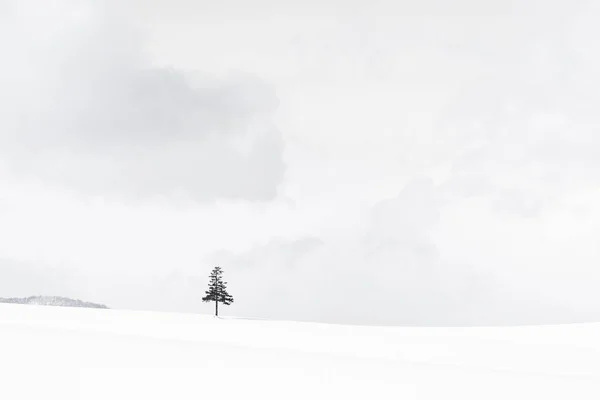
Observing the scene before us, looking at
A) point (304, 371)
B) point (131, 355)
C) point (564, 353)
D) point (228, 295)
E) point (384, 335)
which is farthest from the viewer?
point (228, 295)

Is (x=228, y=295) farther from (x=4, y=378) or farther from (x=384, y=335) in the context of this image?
(x=4, y=378)

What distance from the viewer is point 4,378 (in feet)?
37.4

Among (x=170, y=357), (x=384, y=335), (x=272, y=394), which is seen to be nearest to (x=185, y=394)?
(x=272, y=394)

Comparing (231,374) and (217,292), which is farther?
(217,292)

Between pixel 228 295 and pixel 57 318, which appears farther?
pixel 228 295

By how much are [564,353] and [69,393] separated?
21534mm

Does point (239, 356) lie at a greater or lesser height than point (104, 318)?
lesser

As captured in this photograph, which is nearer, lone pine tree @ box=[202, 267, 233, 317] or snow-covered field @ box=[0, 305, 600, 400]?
snow-covered field @ box=[0, 305, 600, 400]

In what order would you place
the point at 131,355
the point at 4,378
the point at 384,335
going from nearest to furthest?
1. the point at 4,378
2. the point at 131,355
3. the point at 384,335

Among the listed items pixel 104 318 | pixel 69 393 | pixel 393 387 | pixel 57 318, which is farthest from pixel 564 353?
pixel 57 318

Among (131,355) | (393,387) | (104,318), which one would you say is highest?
(104,318)

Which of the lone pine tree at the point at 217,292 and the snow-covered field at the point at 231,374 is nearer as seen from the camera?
the snow-covered field at the point at 231,374

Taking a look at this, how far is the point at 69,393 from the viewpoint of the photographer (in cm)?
1038

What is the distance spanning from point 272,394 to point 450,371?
5.83 m
